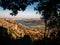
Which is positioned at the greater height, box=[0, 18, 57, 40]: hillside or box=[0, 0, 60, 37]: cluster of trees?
box=[0, 0, 60, 37]: cluster of trees

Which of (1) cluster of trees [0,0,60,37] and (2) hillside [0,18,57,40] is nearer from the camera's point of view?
(1) cluster of trees [0,0,60,37]

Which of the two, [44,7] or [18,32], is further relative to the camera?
[18,32]

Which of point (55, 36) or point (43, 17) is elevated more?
point (43, 17)

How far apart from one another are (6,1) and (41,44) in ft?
23.9

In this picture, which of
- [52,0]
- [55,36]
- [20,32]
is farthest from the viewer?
[20,32]

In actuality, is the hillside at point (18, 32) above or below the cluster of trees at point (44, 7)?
below

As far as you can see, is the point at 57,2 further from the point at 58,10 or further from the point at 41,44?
the point at 41,44

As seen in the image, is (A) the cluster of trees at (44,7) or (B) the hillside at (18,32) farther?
(B) the hillside at (18,32)

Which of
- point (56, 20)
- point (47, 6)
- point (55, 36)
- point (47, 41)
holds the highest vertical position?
point (47, 6)

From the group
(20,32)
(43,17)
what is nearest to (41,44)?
(43,17)

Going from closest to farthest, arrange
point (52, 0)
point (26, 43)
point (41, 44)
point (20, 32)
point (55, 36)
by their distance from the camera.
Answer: point (52, 0), point (55, 36), point (41, 44), point (26, 43), point (20, 32)

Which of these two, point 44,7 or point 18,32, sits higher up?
point 44,7

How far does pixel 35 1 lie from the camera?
17.4 metres

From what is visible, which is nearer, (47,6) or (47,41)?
(47,6)
